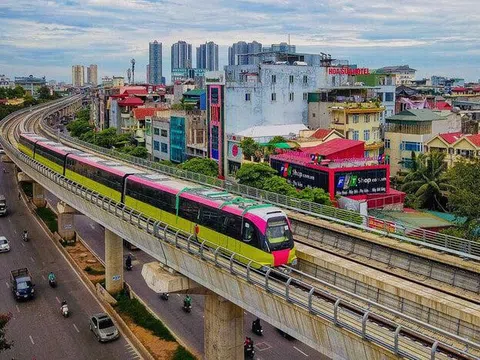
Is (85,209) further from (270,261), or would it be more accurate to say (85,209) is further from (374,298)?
(374,298)

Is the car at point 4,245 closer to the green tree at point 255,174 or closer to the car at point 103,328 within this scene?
the car at point 103,328

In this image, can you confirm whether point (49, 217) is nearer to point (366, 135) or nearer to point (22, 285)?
point (22, 285)

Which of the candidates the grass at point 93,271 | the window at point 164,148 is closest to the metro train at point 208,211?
the grass at point 93,271

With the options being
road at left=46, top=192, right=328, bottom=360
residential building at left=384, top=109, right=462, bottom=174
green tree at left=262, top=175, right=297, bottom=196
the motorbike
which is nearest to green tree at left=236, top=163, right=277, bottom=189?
green tree at left=262, top=175, right=297, bottom=196

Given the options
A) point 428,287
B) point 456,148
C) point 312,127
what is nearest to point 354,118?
point 312,127

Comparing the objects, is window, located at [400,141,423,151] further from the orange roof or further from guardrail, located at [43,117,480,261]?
the orange roof

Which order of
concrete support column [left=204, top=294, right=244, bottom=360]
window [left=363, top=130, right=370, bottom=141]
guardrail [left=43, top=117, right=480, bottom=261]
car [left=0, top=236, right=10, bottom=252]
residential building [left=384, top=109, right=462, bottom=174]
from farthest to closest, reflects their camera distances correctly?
window [left=363, top=130, right=370, bottom=141], residential building [left=384, top=109, right=462, bottom=174], car [left=0, top=236, right=10, bottom=252], concrete support column [left=204, top=294, right=244, bottom=360], guardrail [left=43, top=117, right=480, bottom=261]

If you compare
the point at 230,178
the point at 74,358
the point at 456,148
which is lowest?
the point at 74,358
